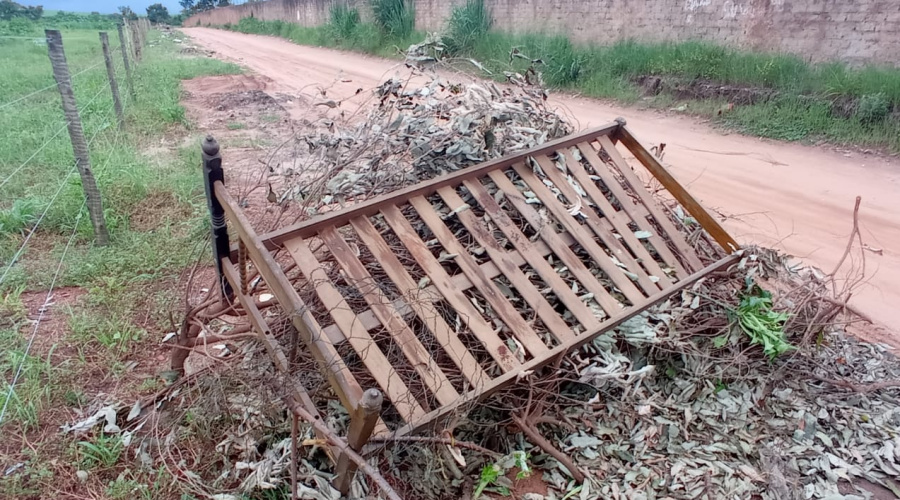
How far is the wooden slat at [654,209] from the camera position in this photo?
295 cm

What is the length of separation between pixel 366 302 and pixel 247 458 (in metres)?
0.78

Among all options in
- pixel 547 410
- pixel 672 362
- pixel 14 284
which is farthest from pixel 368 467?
pixel 14 284

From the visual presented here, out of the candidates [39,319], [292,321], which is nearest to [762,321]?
[292,321]

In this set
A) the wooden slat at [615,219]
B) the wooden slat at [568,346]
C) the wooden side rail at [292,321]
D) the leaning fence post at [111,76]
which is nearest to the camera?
the wooden side rail at [292,321]

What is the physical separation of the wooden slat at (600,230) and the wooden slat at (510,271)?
0.51 metres

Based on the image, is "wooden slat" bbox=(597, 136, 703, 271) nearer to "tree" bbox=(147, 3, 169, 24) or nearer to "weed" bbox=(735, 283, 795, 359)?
"weed" bbox=(735, 283, 795, 359)

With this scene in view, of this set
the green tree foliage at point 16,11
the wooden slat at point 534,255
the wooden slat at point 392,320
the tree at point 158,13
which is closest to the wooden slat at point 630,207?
the wooden slat at point 534,255

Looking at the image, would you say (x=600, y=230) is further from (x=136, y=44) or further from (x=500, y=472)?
(x=136, y=44)

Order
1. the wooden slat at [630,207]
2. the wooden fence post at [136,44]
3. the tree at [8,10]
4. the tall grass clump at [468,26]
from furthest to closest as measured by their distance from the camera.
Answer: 1. the tree at [8,10]
2. the wooden fence post at [136,44]
3. the tall grass clump at [468,26]
4. the wooden slat at [630,207]

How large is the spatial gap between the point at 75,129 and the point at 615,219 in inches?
147

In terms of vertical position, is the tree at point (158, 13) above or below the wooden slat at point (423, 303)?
above

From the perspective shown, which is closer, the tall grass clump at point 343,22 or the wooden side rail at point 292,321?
the wooden side rail at point 292,321

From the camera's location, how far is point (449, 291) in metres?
2.37

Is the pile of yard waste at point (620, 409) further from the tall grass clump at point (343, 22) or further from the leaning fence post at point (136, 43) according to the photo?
the tall grass clump at point (343, 22)
